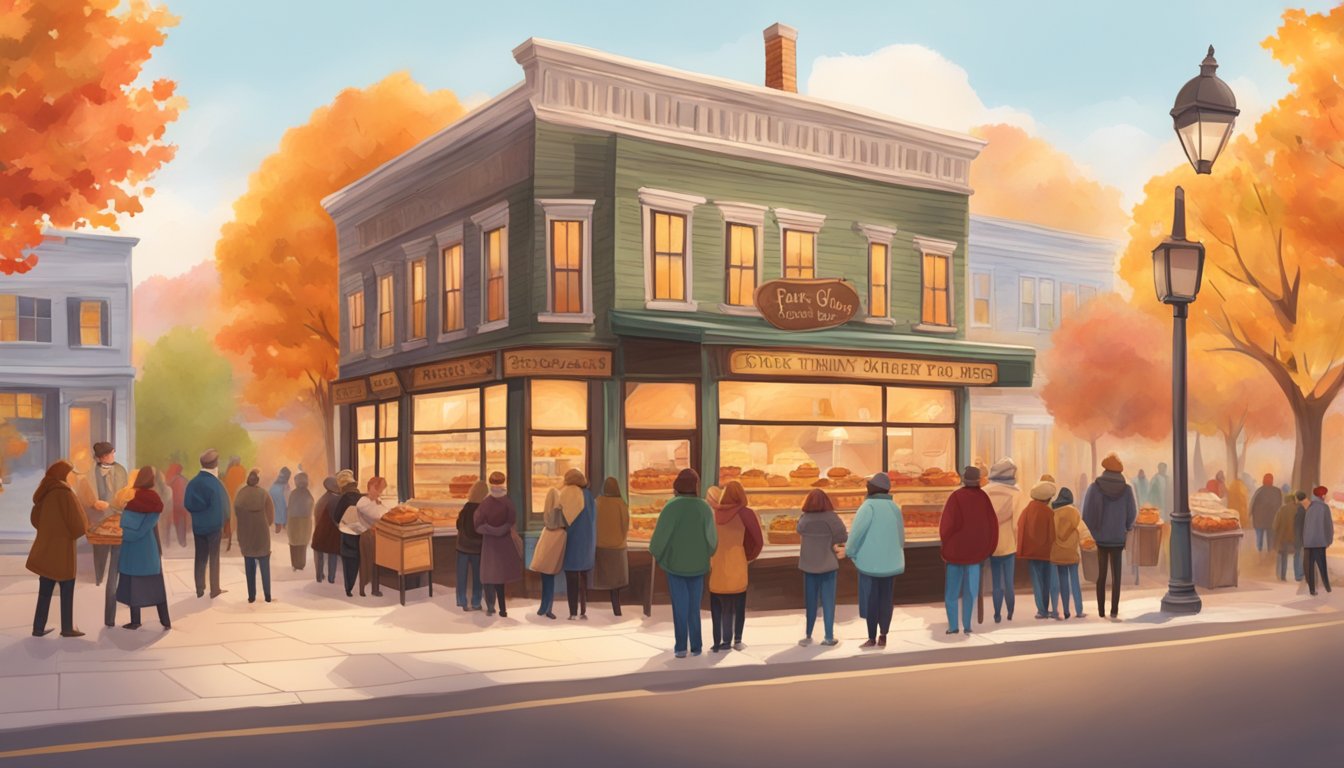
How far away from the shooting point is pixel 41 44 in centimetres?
1708

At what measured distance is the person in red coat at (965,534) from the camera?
14578 mm

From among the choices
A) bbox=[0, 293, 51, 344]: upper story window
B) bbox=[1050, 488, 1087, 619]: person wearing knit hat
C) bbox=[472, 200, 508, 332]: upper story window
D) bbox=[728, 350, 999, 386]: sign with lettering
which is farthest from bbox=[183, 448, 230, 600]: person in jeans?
bbox=[0, 293, 51, 344]: upper story window

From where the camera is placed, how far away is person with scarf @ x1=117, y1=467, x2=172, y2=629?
1434cm

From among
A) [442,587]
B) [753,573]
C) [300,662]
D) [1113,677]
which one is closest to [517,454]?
[442,587]

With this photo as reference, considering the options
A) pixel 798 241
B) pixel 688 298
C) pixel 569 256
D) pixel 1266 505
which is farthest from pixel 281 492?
pixel 1266 505

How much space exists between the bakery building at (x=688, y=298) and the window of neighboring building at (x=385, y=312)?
2.09m

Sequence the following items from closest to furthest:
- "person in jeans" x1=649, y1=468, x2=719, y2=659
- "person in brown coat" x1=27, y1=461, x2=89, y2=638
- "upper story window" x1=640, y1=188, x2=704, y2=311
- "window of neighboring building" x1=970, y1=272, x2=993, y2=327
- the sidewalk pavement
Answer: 1. the sidewalk pavement
2. "person in jeans" x1=649, y1=468, x2=719, y2=659
3. "person in brown coat" x1=27, y1=461, x2=89, y2=638
4. "upper story window" x1=640, y1=188, x2=704, y2=311
5. "window of neighboring building" x1=970, y1=272, x2=993, y2=327

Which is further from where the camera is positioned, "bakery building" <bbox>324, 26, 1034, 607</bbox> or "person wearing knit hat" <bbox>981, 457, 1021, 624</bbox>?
"bakery building" <bbox>324, 26, 1034, 607</bbox>

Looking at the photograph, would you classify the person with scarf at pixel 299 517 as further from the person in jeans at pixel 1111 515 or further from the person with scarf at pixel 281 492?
the person in jeans at pixel 1111 515

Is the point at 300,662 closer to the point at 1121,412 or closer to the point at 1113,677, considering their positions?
→ the point at 1113,677

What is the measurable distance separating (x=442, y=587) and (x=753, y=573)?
5644 mm

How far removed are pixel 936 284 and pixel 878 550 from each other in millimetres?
11041

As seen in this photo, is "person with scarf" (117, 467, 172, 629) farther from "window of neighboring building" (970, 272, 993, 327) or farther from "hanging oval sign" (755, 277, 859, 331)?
"window of neighboring building" (970, 272, 993, 327)

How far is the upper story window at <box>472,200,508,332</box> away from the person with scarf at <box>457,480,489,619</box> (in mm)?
4331
